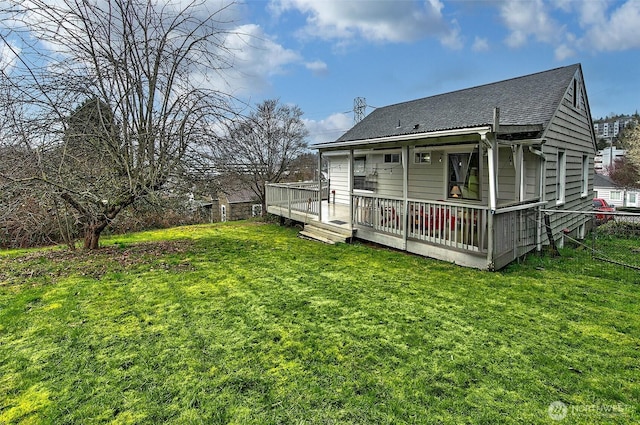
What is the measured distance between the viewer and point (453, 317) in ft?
12.9

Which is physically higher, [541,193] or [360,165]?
[360,165]

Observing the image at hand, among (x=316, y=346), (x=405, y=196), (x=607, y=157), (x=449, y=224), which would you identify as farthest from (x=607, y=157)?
(x=316, y=346)

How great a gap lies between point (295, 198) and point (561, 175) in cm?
769

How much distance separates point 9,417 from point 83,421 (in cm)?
56

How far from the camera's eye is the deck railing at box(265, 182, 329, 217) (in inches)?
394

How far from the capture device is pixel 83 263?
249 inches

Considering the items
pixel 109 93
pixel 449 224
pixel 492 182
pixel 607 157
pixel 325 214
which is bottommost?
pixel 325 214

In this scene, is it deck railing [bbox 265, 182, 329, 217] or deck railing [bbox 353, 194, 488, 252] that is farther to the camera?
deck railing [bbox 265, 182, 329, 217]

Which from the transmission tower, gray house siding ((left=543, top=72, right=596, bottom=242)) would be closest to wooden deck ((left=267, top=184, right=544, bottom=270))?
gray house siding ((left=543, top=72, right=596, bottom=242))

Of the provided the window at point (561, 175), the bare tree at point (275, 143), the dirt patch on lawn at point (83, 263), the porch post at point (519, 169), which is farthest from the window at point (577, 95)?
the bare tree at point (275, 143)

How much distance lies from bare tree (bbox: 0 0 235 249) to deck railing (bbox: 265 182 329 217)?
3960 mm

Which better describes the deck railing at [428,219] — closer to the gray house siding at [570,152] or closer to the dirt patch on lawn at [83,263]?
the gray house siding at [570,152]

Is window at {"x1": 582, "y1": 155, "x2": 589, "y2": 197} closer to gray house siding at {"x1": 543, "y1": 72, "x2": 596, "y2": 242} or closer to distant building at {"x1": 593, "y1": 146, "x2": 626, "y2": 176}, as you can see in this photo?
gray house siding at {"x1": 543, "y1": 72, "x2": 596, "y2": 242}

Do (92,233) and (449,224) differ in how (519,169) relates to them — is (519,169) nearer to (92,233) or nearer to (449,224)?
(449,224)
